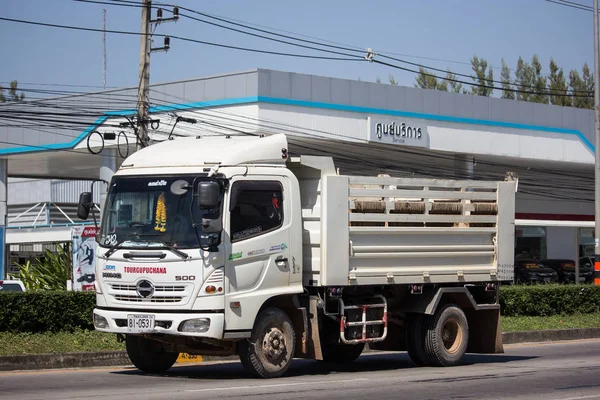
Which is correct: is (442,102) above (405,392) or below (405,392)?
above

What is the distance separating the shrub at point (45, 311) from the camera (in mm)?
16141

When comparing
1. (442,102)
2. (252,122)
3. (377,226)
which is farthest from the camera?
(442,102)

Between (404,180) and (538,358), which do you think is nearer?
(404,180)

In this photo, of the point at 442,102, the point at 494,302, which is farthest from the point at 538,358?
the point at 442,102

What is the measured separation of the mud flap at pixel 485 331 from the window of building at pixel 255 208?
174 inches

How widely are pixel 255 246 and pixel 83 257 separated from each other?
10624 mm

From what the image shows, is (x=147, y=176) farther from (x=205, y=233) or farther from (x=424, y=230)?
(x=424, y=230)

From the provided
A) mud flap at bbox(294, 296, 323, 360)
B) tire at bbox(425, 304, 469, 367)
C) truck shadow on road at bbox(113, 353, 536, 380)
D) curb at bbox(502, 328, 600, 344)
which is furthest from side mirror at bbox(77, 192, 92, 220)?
curb at bbox(502, 328, 600, 344)

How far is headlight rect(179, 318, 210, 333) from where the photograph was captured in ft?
38.3

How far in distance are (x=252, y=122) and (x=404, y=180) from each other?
57.6 feet

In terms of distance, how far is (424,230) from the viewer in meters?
14.1

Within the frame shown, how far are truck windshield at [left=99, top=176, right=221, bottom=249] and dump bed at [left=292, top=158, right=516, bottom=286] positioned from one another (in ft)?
5.86

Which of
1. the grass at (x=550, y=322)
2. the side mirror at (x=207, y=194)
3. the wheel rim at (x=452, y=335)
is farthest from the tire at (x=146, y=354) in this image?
the grass at (x=550, y=322)

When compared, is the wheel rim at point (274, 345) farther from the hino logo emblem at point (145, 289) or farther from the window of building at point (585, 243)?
the window of building at point (585, 243)
